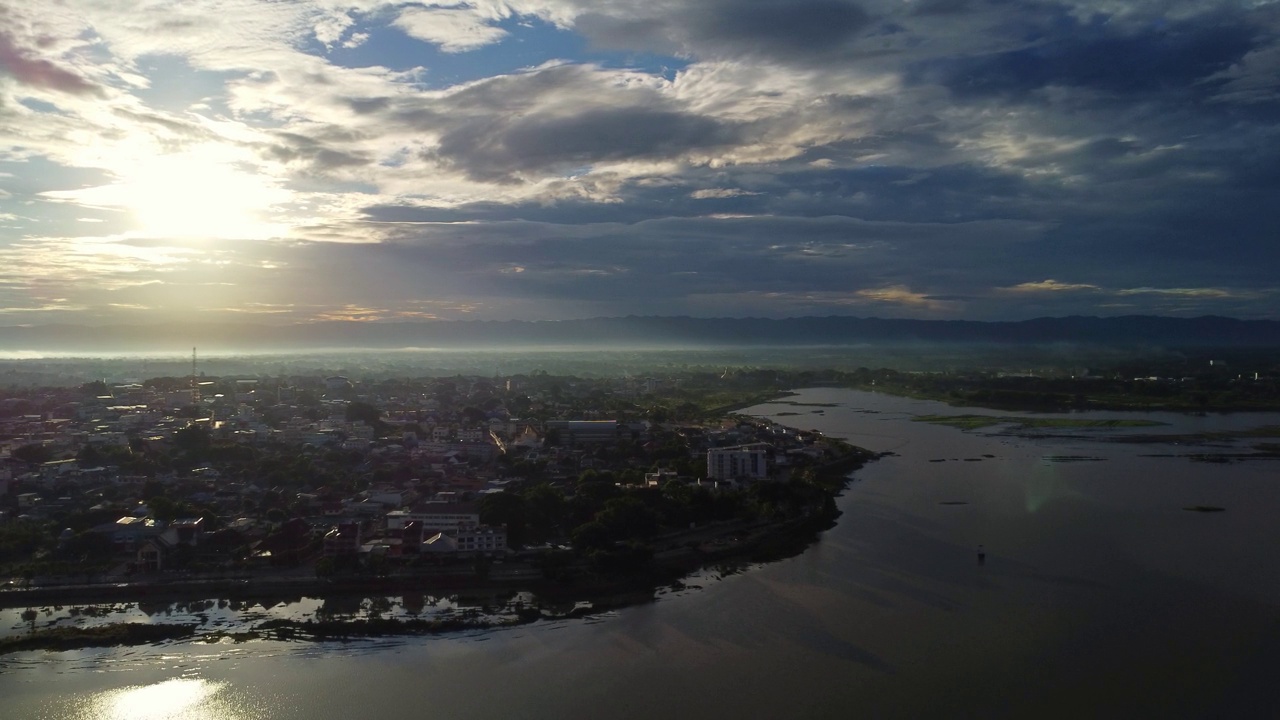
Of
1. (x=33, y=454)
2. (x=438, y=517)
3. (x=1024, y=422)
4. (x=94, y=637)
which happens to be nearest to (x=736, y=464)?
(x=438, y=517)

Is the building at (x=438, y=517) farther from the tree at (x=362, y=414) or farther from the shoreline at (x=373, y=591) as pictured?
the tree at (x=362, y=414)

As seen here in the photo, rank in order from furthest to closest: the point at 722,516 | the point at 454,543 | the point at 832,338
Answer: the point at 832,338, the point at 722,516, the point at 454,543

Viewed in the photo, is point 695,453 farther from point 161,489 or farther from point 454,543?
point 161,489

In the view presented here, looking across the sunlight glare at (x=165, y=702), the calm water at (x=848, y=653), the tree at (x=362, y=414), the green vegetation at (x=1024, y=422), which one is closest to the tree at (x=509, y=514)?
the calm water at (x=848, y=653)

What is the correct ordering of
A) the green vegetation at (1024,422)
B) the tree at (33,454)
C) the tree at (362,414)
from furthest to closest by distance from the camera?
1. the green vegetation at (1024,422)
2. the tree at (362,414)
3. the tree at (33,454)

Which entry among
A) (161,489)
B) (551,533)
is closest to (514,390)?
(161,489)

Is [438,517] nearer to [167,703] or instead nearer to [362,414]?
[167,703]

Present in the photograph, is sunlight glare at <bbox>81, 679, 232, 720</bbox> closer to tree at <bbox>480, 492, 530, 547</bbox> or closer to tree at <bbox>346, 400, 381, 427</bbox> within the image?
tree at <bbox>480, 492, 530, 547</bbox>
